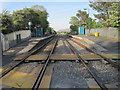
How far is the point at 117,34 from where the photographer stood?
22969 mm

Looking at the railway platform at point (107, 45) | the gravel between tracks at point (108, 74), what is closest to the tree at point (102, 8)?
the railway platform at point (107, 45)

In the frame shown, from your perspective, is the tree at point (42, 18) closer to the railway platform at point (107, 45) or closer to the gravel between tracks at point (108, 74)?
the railway platform at point (107, 45)

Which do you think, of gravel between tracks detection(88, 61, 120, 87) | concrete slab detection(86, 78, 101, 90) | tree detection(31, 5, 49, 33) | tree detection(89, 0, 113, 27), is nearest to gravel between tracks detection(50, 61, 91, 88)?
concrete slab detection(86, 78, 101, 90)

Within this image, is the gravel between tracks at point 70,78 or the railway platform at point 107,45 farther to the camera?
the railway platform at point 107,45

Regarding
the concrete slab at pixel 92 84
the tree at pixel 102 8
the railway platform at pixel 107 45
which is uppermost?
the tree at pixel 102 8

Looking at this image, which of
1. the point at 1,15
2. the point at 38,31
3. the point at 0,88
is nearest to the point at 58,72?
the point at 0,88

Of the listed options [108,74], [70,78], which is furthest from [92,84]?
[108,74]

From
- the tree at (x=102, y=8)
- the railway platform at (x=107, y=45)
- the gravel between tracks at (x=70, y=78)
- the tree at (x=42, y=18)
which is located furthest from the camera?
the tree at (x=42, y=18)

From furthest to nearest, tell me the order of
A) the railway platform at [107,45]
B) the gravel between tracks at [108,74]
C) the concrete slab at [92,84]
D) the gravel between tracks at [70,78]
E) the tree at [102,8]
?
the tree at [102,8] < the railway platform at [107,45] < the gravel between tracks at [108,74] < the gravel between tracks at [70,78] < the concrete slab at [92,84]

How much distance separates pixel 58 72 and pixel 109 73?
2.17m

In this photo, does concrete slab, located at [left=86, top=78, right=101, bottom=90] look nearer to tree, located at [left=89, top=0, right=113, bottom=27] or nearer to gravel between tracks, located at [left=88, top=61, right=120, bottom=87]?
gravel between tracks, located at [left=88, top=61, right=120, bottom=87]

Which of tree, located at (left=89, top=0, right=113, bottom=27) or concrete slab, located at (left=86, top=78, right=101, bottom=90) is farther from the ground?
tree, located at (left=89, top=0, right=113, bottom=27)

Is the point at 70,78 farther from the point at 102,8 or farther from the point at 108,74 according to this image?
the point at 102,8

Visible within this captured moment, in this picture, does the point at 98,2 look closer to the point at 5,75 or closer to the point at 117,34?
the point at 117,34
